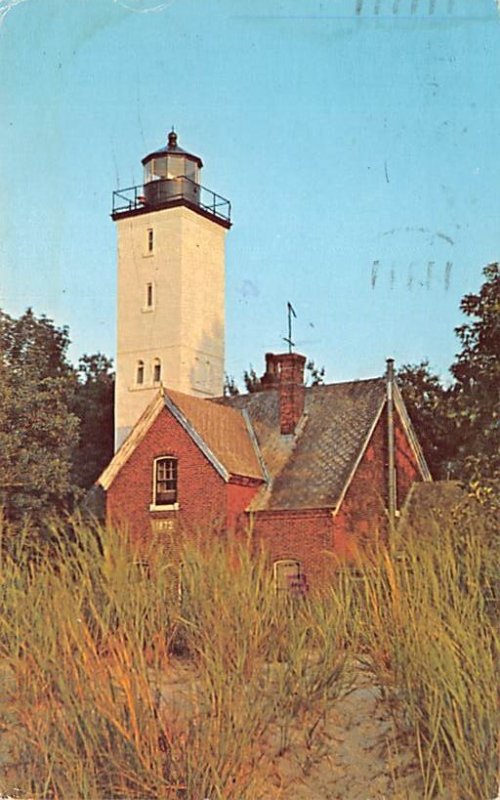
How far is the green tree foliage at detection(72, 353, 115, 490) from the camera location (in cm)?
2719

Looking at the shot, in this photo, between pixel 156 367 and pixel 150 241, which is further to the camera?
pixel 150 241

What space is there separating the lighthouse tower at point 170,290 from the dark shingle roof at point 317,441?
8.52 m

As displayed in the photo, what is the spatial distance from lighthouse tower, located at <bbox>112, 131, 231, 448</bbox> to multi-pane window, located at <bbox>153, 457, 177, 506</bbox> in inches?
379

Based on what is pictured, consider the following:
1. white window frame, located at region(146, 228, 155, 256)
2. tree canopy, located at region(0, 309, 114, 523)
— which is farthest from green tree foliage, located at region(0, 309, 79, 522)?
white window frame, located at region(146, 228, 155, 256)

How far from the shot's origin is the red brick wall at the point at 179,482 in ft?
62.9

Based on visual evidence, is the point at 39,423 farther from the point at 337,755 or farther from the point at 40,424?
the point at 337,755

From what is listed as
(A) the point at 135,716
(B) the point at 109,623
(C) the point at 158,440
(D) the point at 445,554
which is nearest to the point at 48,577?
(B) the point at 109,623

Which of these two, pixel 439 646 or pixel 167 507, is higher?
pixel 167 507

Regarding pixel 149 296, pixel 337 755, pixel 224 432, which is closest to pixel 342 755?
pixel 337 755

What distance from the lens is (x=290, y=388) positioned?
69.5ft

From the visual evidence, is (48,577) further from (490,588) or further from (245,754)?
(490,588)

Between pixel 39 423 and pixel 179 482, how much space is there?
303 centimetres

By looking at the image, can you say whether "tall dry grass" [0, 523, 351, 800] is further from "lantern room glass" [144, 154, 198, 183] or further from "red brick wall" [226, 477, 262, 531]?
"lantern room glass" [144, 154, 198, 183]

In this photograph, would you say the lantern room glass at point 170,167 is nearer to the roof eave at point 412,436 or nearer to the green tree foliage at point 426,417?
the green tree foliage at point 426,417
